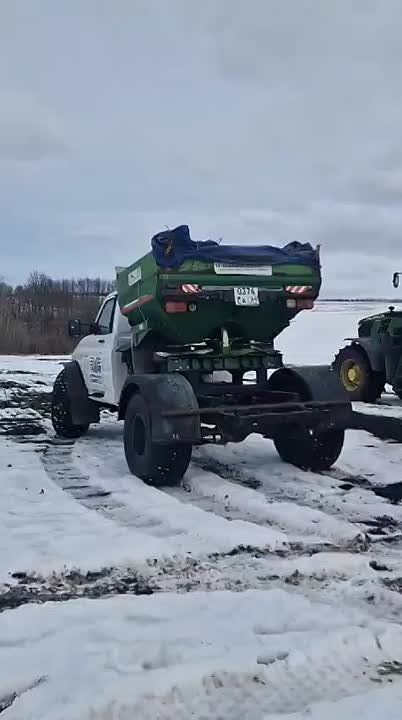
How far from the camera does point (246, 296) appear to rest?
7.21 m

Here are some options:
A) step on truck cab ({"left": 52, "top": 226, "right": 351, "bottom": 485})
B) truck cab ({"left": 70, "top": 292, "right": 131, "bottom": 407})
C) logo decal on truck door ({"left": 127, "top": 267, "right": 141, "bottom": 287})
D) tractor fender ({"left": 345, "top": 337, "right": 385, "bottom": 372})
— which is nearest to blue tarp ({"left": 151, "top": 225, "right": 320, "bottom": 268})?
step on truck cab ({"left": 52, "top": 226, "right": 351, "bottom": 485})

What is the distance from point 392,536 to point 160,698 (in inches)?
103

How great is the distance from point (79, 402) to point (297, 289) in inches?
140

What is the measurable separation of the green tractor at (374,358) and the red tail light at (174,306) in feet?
18.2

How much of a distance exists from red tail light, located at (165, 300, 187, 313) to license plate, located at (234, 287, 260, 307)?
0.53 metres

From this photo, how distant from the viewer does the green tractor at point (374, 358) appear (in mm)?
11906

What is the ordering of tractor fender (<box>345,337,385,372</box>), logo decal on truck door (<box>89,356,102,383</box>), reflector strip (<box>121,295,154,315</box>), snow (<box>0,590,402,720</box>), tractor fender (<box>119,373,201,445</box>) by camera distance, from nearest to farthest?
snow (<box>0,590,402,720</box>)
tractor fender (<box>119,373,201,445</box>)
reflector strip (<box>121,295,154,315</box>)
logo decal on truck door (<box>89,356,102,383</box>)
tractor fender (<box>345,337,385,372</box>)

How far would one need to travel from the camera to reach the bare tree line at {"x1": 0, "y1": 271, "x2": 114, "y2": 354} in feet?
113

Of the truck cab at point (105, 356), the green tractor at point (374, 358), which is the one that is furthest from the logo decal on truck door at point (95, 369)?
the green tractor at point (374, 358)

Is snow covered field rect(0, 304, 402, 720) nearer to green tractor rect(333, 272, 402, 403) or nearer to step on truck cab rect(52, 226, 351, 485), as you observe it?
step on truck cab rect(52, 226, 351, 485)

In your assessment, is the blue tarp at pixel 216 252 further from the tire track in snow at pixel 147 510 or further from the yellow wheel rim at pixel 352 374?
the yellow wheel rim at pixel 352 374

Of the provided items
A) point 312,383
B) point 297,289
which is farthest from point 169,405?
point 297,289

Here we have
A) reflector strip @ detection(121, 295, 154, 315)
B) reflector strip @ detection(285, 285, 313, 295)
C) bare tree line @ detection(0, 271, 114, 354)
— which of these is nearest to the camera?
reflector strip @ detection(121, 295, 154, 315)

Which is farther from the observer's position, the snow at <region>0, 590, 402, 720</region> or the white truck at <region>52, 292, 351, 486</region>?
the white truck at <region>52, 292, 351, 486</region>
